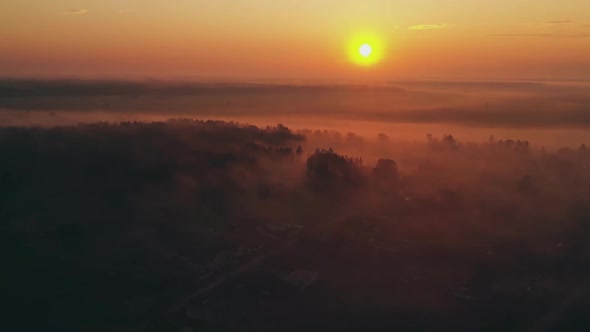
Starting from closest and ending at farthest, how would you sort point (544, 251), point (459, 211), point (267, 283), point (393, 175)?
point (267, 283) → point (544, 251) → point (459, 211) → point (393, 175)

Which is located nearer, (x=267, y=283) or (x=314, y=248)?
(x=267, y=283)

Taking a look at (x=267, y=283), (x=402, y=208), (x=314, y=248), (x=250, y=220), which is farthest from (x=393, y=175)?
(x=267, y=283)

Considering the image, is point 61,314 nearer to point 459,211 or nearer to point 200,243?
point 200,243

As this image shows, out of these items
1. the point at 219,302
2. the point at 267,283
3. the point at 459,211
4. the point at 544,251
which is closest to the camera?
the point at 219,302

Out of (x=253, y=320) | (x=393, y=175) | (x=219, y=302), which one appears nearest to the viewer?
(x=253, y=320)

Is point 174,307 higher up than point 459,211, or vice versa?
point 459,211

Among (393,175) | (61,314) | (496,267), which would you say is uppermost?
(393,175)

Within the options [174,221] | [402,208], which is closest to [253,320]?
[174,221]

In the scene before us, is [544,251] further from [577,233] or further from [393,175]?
[393,175]

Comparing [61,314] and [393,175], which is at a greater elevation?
[393,175]
